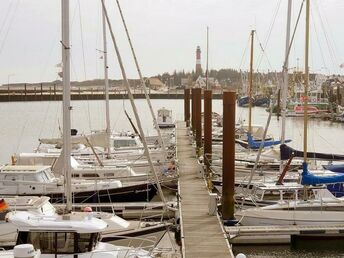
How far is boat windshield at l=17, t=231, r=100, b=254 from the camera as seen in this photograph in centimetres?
1353

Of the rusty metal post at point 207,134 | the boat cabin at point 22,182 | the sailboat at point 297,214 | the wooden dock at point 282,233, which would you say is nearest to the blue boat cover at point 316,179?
the sailboat at point 297,214

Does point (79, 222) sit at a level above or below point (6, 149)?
above

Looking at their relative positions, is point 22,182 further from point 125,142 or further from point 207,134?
point 125,142

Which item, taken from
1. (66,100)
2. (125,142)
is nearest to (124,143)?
(125,142)

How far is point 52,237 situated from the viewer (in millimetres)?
13547

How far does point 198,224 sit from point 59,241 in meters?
6.94

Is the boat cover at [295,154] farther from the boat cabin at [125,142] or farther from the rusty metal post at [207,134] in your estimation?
the boat cabin at [125,142]

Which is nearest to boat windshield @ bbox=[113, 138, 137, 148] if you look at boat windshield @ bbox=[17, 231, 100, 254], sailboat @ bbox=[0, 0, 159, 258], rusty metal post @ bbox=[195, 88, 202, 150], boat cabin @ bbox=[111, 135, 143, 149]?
boat cabin @ bbox=[111, 135, 143, 149]

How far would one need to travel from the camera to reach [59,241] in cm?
1355

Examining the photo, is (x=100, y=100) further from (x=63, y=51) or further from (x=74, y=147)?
(x=63, y=51)

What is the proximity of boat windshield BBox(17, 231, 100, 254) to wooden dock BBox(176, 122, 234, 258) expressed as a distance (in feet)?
12.5

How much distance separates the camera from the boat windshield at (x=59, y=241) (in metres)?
13.5

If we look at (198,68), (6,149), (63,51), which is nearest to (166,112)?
(6,149)

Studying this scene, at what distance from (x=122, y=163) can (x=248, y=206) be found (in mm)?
10981
